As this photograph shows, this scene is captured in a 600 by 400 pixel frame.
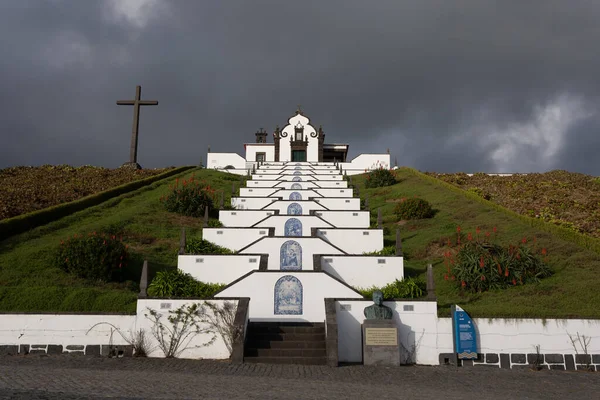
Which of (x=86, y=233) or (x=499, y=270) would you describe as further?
(x=86, y=233)

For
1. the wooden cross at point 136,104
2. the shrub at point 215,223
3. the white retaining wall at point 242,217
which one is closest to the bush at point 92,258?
the shrub at point 215,223

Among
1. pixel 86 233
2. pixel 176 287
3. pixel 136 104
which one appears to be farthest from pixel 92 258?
pixel 136 104

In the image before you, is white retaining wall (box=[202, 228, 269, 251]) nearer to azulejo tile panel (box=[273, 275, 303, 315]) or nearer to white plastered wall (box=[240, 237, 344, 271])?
white plastered wall (box=[240, 237, 344, 271])

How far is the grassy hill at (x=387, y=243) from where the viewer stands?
13461 millimetres

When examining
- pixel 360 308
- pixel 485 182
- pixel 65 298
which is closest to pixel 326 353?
pixel 360 308

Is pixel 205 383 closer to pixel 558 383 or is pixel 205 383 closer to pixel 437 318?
pixel 437 318

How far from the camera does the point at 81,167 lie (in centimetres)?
3947

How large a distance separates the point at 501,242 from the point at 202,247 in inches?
435

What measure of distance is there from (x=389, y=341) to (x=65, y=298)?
870cm

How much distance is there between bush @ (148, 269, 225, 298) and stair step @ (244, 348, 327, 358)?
2.44m

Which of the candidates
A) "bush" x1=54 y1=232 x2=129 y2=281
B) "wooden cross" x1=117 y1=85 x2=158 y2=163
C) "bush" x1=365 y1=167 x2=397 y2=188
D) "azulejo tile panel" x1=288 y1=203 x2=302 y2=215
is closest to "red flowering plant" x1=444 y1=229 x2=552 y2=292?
"azulejo tile panel" x1=288 y1=203 x2=302 y2=215

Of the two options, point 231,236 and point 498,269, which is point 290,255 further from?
point 498,269

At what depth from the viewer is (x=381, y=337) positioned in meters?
11.9

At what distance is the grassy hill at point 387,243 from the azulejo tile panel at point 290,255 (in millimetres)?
3839
